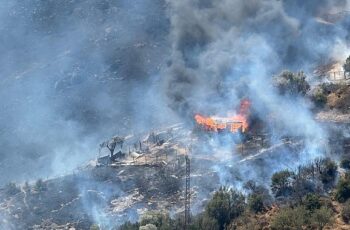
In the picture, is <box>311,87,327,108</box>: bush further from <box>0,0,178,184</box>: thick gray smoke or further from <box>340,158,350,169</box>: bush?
<box>0,0,178,184</box>: thick gray smoke

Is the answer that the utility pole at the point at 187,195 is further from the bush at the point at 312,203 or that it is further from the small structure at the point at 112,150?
the bush at the point at 312,203

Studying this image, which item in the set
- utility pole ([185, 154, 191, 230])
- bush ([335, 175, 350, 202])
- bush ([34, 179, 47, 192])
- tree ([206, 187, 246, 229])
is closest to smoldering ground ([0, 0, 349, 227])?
bush ([34, 179, 47, 192])

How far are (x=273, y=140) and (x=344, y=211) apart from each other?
833 inches

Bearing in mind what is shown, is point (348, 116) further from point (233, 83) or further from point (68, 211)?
point (68, 211)

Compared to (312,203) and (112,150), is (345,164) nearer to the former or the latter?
(312,203)

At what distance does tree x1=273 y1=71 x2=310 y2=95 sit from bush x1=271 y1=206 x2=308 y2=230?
3192 centimetres

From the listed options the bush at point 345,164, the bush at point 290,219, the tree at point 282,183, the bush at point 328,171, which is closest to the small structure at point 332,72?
the bush at point 345,164

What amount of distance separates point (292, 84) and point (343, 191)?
29636 millimetres

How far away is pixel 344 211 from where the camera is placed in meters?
54.5

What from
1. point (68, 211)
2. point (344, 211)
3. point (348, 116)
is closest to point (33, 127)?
point (68, 211)

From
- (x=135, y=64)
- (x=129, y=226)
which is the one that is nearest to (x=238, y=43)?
(x=135, y=64)

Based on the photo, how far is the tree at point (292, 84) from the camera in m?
83.7

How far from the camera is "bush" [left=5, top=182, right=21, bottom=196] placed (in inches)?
3107

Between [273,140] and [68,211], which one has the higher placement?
[273,140]
